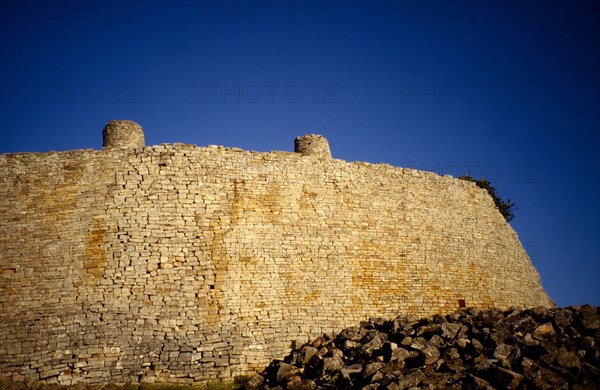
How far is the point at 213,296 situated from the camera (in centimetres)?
1408

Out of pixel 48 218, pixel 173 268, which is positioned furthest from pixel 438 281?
pixel 48 218

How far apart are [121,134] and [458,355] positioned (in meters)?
13.0

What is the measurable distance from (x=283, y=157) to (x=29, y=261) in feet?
28.1

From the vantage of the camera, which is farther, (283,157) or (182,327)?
(283,157)

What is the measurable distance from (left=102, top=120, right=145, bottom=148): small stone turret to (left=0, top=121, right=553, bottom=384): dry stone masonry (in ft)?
0.15

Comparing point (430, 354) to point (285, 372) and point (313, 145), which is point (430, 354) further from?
point (313, 145)

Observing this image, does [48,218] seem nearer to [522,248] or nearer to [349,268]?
[349,268]

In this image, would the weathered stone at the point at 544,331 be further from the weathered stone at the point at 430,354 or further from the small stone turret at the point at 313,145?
the small stone turret at the point at 313,145

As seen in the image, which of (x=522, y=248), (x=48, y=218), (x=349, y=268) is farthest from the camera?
(x=522, y=248)

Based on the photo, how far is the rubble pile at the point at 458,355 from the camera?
10.3 m

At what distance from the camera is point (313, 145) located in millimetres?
18312

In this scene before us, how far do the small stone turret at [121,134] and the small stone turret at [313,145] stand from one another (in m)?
5.97

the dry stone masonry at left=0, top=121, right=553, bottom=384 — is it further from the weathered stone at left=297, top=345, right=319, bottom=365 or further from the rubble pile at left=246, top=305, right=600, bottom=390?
the rubble pile at left=246, top=305, right=600, bottom=390

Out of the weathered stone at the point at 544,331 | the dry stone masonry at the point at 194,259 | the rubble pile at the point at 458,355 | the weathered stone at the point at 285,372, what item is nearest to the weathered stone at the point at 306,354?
the rubble pile at the point at 458,355
